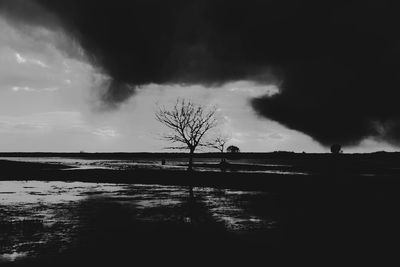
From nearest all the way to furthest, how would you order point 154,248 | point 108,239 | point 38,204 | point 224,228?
point 154,248 < point 108,239 < point 224,228 < point 38,204

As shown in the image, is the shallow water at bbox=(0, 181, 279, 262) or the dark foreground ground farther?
the shallow water at bbox=(0, 181, 279, 262)

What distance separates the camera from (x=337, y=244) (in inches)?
433

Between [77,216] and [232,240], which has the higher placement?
[77,216]

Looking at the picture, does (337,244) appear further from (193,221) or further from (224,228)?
(193,221)

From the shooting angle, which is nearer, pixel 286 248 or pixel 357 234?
pixel 286 248

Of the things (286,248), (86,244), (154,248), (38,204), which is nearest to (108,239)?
(86,244)

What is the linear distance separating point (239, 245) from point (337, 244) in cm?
264

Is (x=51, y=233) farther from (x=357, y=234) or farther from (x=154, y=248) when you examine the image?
(x=357, y=234)

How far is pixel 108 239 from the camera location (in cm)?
1141

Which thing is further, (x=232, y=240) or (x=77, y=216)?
(x=77, y=216)

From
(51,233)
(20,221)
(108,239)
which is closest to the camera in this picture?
(108,239)

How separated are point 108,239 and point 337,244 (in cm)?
622

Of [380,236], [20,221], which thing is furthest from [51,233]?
[380,236]

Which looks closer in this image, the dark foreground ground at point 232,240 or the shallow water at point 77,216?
the dark foreground ground at point 232,240
